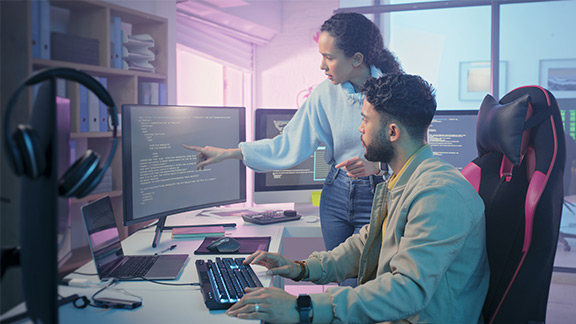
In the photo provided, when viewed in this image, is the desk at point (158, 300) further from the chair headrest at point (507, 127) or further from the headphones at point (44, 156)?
the chair headrest at point (507, 127)

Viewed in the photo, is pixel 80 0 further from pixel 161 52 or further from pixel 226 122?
pixel 226 122

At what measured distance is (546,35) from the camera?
13.4 feet

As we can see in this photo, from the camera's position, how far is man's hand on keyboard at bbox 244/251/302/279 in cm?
138

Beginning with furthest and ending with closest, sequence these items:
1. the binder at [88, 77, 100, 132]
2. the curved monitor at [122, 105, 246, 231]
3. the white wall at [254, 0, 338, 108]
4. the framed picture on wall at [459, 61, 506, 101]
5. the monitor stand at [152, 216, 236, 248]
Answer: the white wall at [254, 0, 338, 108]
the framed picture on wall at [459, 61, 506, 101]
the binder at [88, 77, 100, 132]
the monitor stand at [152, 216, 236, 248]
the curved monitor at [122, 105, 246, 231]

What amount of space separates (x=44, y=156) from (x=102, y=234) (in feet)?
2.34

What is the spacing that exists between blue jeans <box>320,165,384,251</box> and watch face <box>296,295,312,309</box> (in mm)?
749

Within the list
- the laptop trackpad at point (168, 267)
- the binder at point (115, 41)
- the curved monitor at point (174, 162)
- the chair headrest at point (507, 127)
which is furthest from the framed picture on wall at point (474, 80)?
the laptop trackpad at point (168, 267)

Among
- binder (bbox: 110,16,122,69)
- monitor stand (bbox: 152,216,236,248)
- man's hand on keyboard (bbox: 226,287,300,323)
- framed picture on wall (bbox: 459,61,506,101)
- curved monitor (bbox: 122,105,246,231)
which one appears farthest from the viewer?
framed picture on wall (bbox: 459,61,506,101)

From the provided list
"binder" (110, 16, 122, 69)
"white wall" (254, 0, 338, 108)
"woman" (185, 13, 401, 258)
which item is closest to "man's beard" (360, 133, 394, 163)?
"woman" (185, 13, 401, 258)

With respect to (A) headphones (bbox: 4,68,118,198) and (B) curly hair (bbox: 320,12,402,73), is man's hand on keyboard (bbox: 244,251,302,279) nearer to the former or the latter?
(A) headphones (bbox: 4,68,118,198)

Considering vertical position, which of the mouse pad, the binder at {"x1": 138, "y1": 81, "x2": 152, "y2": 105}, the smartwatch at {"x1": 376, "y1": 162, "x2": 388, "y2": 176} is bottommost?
the mouse pad

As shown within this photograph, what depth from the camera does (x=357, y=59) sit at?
6.00ft

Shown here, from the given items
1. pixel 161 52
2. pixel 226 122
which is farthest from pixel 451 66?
pixel 226 122

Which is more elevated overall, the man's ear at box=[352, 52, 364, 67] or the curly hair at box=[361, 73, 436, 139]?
the man's ear at box=[352, 52, 364, 67]
